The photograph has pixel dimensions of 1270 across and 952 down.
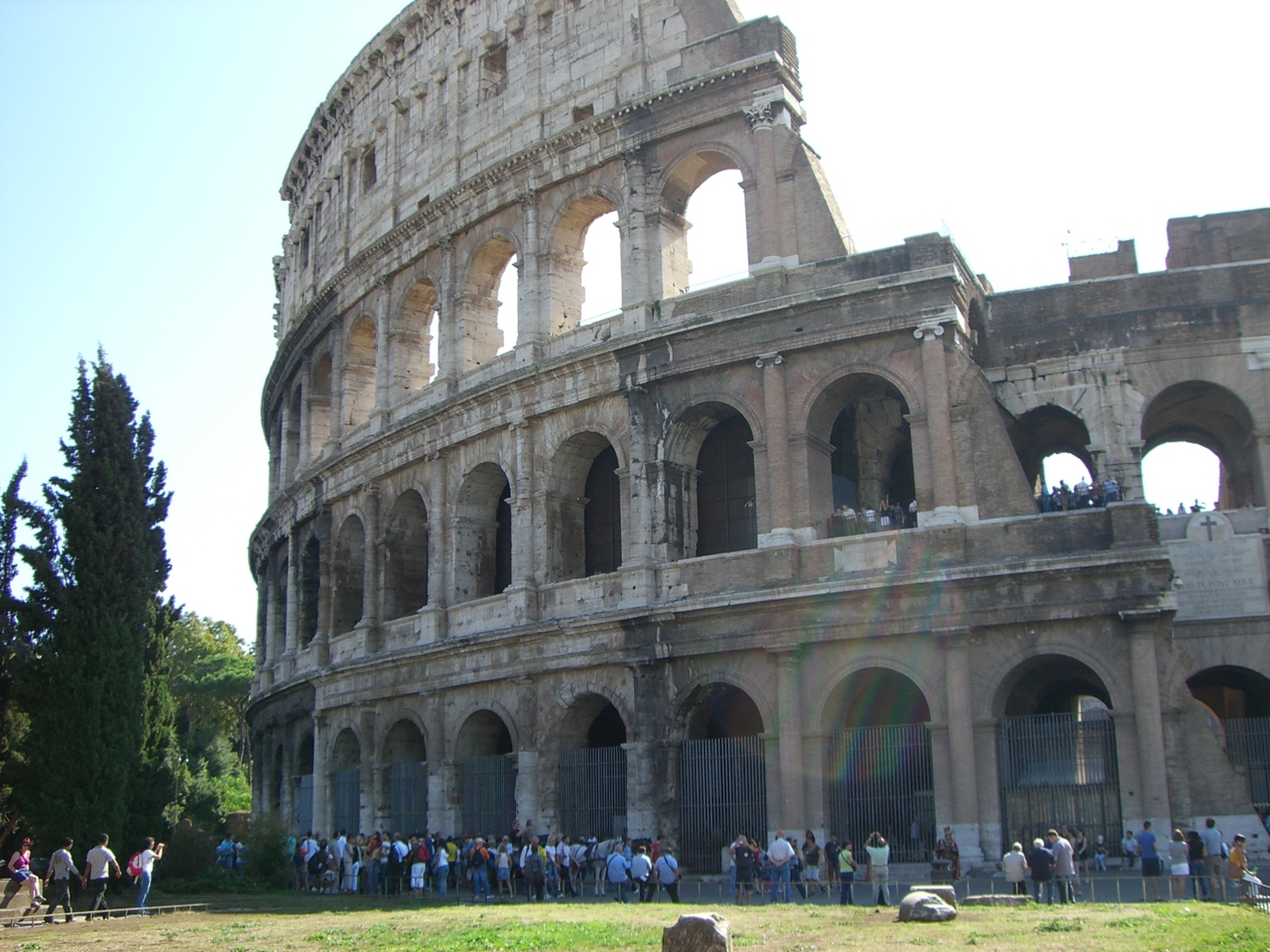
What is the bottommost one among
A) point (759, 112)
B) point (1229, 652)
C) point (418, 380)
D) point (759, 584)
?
point (1229, 652)

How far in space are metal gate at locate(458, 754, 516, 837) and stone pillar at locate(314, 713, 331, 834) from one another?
4.50 metres

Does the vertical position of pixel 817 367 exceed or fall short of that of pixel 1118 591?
it exceeds it

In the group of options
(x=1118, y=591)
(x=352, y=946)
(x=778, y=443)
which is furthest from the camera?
(x=778, y=443)

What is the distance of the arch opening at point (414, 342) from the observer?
25859 mm

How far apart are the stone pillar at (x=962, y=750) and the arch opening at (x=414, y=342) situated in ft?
42.2

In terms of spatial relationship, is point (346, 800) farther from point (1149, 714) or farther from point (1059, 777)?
point (1149, 714)

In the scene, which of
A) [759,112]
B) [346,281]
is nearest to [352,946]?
[759,112]

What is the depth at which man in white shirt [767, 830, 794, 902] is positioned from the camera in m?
16.0

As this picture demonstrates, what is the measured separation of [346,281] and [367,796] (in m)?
10.9

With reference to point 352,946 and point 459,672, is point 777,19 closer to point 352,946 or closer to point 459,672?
point 459,672

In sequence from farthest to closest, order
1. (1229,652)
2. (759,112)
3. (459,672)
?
(459,672) < (759,112) < (1229,652)

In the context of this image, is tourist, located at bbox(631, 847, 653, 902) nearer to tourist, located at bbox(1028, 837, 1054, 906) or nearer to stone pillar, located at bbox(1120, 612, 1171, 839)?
tourist, located at bbox(1028, 837, 1054, 906)

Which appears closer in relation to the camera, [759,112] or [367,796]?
[759,112]

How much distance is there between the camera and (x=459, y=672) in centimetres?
2198
